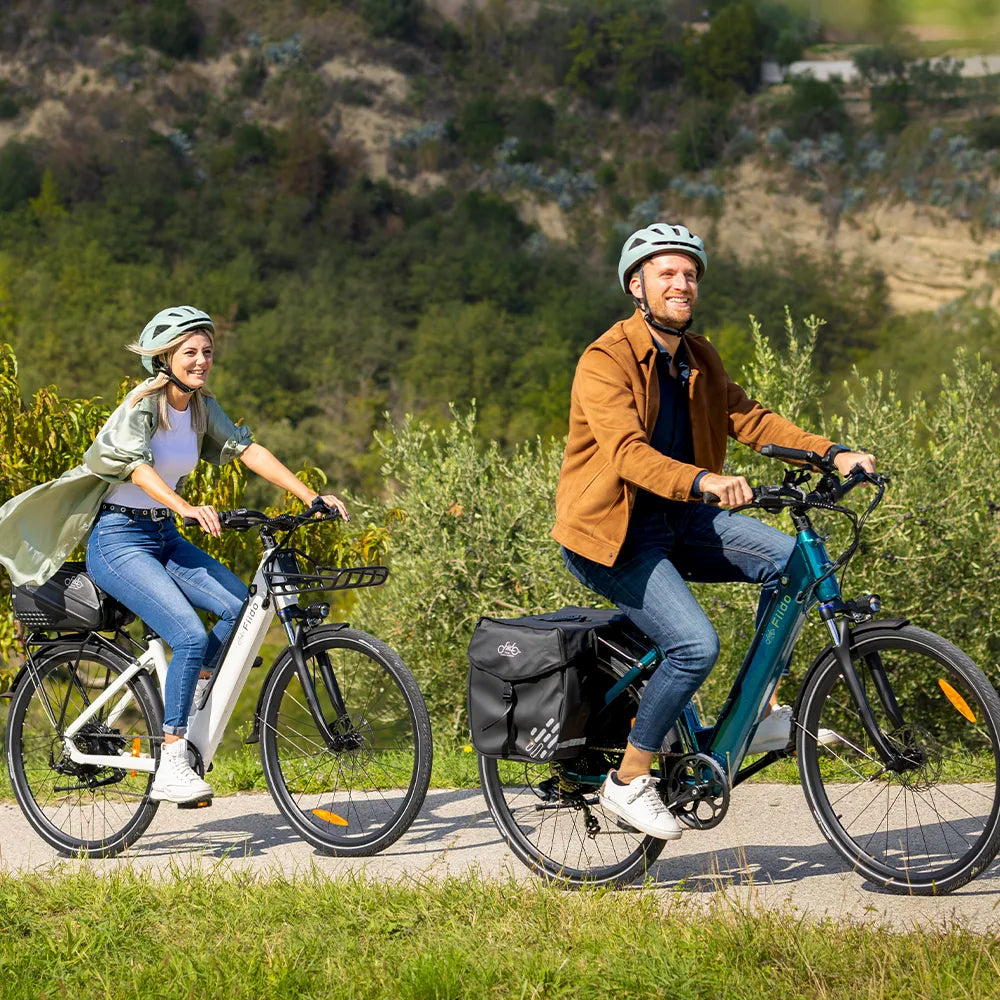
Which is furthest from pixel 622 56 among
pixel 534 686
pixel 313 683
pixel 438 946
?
pixel 438 946

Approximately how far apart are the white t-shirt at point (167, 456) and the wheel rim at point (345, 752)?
86cm

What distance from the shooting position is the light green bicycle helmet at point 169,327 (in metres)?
5.16

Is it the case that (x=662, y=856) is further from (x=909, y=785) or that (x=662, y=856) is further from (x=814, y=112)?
(x=814, y=112)

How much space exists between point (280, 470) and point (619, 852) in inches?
74.8

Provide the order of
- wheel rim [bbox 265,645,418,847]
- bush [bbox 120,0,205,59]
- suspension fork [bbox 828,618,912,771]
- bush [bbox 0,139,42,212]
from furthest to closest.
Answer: bush [bbox 120,0,205,59], bush [bbox 0,139,42,212], wheel rim [bbox 265,645,418,847], suspension fork [bbox 828,618,912,771]

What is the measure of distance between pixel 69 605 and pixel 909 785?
118 inches

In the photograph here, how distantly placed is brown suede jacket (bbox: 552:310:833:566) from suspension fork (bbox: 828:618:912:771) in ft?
2.26

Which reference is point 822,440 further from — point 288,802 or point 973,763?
point 288,802

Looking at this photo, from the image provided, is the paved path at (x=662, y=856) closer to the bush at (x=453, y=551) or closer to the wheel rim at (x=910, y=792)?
the wheel rim at (x=910, y=792)

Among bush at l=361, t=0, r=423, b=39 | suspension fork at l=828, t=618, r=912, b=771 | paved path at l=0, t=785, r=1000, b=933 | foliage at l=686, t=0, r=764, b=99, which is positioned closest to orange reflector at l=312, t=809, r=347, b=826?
paved path at l=0, t=785, r=1000, b=933

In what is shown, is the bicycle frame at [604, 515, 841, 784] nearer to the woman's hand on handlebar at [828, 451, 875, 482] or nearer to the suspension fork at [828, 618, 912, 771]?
the suspension fork at [828, 618, 912, 771]

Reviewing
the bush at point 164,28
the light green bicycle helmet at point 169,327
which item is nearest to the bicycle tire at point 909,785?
the light green bicycle helmet at point 169,327

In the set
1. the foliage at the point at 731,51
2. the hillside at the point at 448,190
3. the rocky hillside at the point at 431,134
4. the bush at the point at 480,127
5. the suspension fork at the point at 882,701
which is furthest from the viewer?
the foliage at the point at 731,51

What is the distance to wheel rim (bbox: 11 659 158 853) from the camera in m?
5.34
